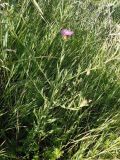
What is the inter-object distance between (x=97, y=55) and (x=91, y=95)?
0.28m

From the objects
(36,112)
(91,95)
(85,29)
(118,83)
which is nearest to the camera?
(36,112)

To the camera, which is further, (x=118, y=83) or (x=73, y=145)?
(x=118, y=83)

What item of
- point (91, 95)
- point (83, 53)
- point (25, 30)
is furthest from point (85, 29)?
point (91, 95)

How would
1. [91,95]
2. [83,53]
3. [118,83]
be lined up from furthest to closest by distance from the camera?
[83,53]
[118,83]
[91,95]

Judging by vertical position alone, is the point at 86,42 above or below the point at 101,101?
above

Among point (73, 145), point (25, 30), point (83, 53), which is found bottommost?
point (73, 145)

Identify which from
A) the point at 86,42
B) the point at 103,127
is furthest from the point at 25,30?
the point at 103,127

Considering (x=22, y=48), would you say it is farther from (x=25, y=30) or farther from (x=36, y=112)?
(x=36, y=112)

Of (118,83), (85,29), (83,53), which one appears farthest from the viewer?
(85,29)

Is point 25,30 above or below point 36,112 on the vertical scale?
above

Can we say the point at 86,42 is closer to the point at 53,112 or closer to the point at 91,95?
the point at 91,95

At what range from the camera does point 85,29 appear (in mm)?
2381

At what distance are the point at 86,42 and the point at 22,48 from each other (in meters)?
0.40

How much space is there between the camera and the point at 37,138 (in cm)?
168
